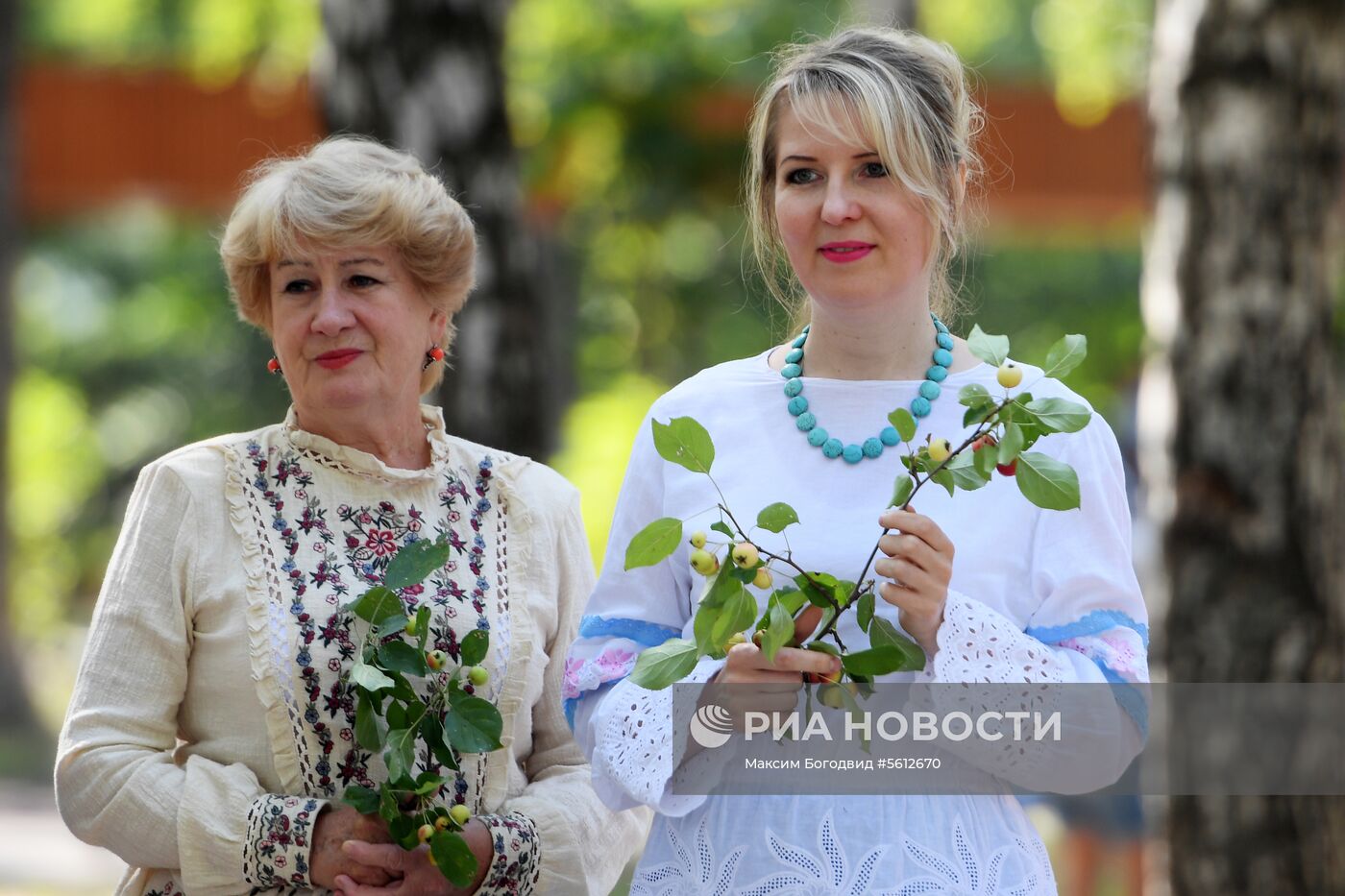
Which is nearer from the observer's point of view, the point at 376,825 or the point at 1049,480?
the point at 1049,480

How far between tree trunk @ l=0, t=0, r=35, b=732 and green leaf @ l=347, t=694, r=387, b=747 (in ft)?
32.2

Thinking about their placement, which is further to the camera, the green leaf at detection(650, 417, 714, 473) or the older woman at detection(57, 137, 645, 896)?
the older woman at detection(57, 137, 645, 896)

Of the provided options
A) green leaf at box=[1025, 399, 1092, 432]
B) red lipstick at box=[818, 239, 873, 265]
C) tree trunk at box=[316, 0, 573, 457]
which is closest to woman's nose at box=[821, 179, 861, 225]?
red lipstick at box=[818, 239, 873, 265]

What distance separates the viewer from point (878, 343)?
2680mm

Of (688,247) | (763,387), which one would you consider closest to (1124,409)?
(763,387)

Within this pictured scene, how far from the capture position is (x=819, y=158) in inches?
102

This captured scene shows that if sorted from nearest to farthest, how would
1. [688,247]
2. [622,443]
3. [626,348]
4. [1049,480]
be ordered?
1. [1049,480]
2. [622,443]
3. [626,348]
4. [688,247]

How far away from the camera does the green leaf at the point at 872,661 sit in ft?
7.75

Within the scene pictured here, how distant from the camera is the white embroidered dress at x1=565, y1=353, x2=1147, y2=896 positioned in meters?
2.47

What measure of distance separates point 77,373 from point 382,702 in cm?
2273

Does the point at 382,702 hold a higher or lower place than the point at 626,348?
lower

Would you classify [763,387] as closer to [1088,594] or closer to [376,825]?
[1088,594]

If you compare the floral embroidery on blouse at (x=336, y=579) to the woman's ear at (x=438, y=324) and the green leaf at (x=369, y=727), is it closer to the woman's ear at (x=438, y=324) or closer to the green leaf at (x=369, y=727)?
the green leaf at (x=369, y=727)

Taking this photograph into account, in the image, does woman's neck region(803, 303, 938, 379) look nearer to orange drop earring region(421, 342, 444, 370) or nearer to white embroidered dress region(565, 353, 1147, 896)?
white embroidered dress region(565, 353, 1147, 896)
